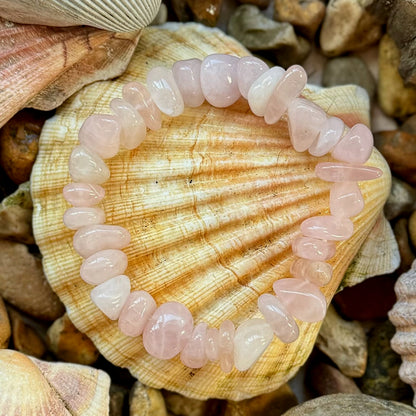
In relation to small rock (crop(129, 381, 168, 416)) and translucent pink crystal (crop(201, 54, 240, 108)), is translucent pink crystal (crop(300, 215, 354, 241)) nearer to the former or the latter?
translucent pink crystal (crop(201, 54, 240, 108))

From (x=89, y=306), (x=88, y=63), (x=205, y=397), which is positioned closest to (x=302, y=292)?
(x=205, y=397)

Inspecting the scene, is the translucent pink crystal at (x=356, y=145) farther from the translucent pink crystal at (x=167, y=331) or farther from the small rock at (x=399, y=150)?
the translucent pink crystal at (x=167, y=331)

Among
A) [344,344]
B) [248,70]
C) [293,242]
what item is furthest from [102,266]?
[344,344]

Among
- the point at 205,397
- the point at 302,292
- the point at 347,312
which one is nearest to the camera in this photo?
the point at 302,292

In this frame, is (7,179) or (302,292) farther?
(7,179)

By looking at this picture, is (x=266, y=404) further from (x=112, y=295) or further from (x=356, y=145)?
(x=356, y=145)

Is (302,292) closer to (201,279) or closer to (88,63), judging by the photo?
(201,279)

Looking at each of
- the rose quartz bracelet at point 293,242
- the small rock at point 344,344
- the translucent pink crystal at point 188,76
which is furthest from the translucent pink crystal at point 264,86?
the small rock at point 344,344
